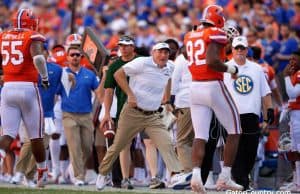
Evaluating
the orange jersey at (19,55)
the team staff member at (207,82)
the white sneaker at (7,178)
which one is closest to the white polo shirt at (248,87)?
the team staff member at (207,82)

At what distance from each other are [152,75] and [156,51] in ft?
1.22

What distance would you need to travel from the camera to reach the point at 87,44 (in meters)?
17.6

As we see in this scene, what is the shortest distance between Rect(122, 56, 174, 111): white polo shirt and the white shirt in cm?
60

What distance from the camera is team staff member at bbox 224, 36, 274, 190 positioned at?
14609 mm

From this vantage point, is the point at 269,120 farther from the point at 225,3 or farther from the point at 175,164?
the point at 225,3

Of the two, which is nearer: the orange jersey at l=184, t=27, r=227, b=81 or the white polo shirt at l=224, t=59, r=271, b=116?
the orange jersey at l=184, t=27, r=227, b=81

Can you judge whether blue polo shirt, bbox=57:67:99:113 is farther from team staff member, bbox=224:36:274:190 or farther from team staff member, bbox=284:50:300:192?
team staff member, bbox=284:50:300:192

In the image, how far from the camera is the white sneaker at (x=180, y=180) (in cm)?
1499

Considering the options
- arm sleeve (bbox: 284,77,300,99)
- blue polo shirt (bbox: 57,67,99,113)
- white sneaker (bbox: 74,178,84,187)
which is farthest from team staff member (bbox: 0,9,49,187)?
arm sleeve (bbox: 284,77,300,99)

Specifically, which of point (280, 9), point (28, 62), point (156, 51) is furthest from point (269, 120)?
point (280, 9)

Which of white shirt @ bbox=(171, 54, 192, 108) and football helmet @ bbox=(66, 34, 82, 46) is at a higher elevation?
football helmet @ bbox=(66, 34, 82, 46)

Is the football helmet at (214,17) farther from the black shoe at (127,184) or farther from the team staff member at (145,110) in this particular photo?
the black shoe at (127,184)

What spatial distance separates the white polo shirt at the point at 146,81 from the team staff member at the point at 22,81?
133 cm

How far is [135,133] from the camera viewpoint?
48.4ft
